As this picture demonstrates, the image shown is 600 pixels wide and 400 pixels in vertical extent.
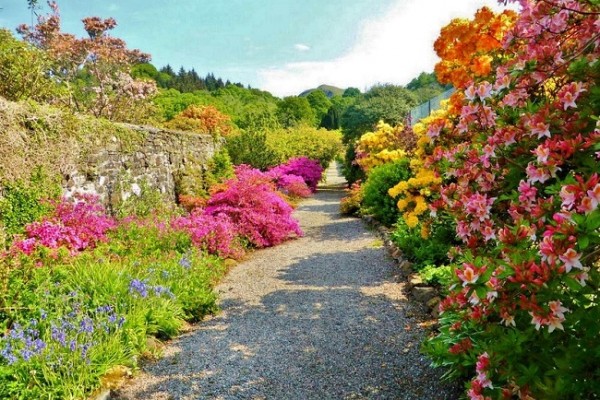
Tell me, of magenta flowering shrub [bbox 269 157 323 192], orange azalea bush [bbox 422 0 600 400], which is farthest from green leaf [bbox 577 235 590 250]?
magenta flowering shrub [bbox 269 157 323 192]

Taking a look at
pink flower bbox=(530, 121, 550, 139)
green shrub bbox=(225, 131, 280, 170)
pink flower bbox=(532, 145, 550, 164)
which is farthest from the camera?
green shrub bbox=(225, 131, 280, 170)

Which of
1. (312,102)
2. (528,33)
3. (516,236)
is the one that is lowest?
(516,236)

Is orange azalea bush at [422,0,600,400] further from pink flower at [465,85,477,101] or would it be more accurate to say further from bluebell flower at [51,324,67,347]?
bluebell flower at [51,324,67,347]

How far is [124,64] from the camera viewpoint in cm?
1408

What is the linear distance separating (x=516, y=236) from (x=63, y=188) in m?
6.38

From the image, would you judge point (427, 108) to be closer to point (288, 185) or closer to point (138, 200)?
point (288, 185)

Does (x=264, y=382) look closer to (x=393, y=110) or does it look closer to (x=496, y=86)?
(x=496, y=86)

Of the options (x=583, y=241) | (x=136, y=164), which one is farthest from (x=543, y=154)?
(x=136, y=164)

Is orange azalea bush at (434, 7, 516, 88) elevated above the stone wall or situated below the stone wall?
above

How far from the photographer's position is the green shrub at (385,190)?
9.06m

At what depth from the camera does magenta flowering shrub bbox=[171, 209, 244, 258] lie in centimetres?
683

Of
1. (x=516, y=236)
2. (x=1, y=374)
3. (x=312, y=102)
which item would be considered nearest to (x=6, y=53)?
(x=1, y=374)

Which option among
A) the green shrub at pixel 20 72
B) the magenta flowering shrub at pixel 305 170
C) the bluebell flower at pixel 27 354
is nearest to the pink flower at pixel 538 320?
the bluebell flower at pixel 27 354

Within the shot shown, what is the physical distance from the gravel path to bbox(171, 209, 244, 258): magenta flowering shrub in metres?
0.56
